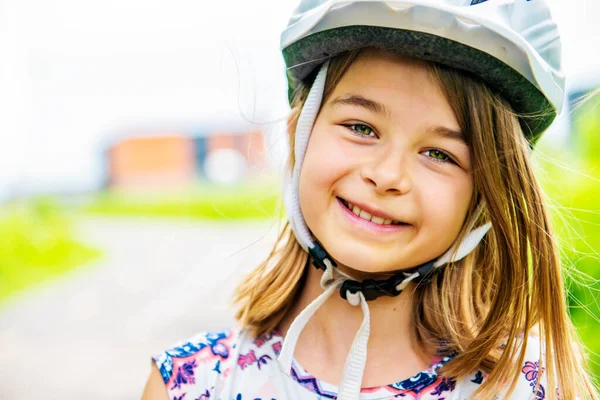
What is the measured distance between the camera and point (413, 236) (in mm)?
2082

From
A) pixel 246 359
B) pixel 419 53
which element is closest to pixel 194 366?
pixel 246 359

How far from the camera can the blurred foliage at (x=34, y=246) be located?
39.0 feet

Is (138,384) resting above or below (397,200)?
below

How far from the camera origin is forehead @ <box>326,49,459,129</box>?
203 centimetres

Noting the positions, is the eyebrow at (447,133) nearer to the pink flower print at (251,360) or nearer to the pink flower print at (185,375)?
the pink flower print at (251,360)

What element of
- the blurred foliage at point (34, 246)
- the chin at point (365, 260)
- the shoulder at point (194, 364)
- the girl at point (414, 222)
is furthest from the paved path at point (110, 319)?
the chin at point (365, 260)

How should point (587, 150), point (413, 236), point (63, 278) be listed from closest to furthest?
point (413, 236) → point (587, 150) → point (63, 278)

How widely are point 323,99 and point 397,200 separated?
16.8 inches

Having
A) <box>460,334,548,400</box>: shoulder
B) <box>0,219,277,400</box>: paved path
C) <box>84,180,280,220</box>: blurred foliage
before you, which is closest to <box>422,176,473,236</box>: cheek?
<box>460,334,548,400</box>: shoulder

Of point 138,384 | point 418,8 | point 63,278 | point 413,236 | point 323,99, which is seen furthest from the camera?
point 63,278

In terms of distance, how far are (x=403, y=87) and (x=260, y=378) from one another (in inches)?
37.8

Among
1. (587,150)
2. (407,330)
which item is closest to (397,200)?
(407,330)

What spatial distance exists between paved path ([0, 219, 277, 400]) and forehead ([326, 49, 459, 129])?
108 centimetres

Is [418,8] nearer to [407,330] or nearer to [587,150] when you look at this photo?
[407,330]
